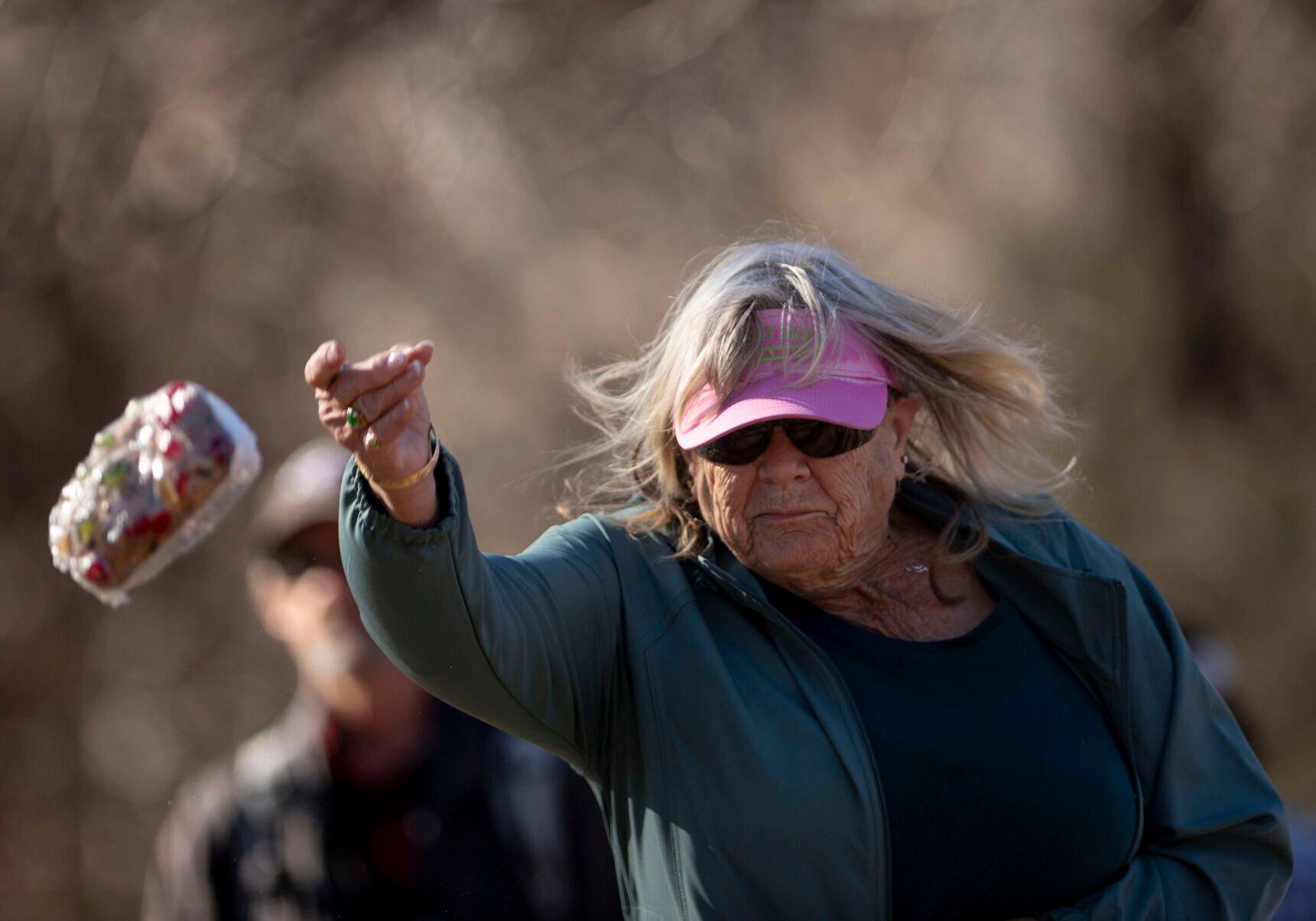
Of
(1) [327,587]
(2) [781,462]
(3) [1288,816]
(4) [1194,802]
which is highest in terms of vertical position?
(2) [781,462]

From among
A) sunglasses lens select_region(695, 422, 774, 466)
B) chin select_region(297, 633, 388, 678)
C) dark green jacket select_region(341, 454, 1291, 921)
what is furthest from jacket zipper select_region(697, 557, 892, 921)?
chin select_region(297, 633, 388, 678)

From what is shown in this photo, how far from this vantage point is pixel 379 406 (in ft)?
4.62

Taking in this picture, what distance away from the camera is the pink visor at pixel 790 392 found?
1.80 metres

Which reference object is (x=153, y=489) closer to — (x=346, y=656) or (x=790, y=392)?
(x=346, y=656)

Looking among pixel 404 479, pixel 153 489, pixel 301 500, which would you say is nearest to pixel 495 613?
pixel 404 479

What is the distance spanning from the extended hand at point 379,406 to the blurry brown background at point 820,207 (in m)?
4.31

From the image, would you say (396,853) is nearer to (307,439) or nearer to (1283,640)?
(307,439)

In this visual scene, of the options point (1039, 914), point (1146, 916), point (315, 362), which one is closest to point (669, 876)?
point (1039, 914)

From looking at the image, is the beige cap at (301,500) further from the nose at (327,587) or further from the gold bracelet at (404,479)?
the gold bracelet at (404,479)

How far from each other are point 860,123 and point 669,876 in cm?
494

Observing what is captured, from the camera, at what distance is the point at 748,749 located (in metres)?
1.65

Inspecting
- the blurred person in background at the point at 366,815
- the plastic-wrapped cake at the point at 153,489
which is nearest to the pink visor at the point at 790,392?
the plastic-wrapped cake at the point at 153,489

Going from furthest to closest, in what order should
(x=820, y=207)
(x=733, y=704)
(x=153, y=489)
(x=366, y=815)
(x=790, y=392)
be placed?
1. (x=820, y=207)
2. (x=366, y=815)
3. (x=153, y=489)
4. (x=790, y=392)
5. (x=733, y=704)

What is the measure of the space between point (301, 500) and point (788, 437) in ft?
4.53
